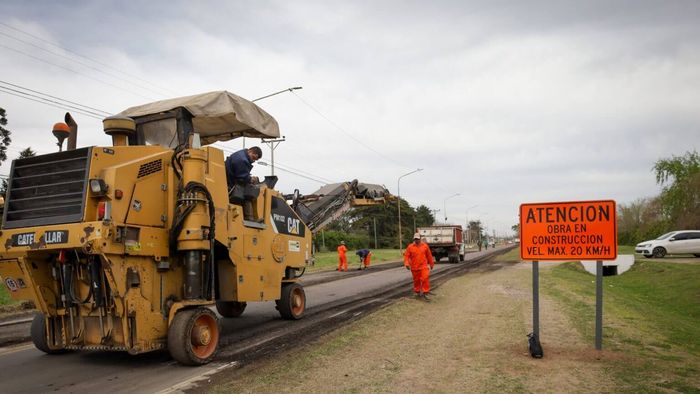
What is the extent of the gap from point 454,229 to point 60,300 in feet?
88.0

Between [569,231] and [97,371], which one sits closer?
[97,371]

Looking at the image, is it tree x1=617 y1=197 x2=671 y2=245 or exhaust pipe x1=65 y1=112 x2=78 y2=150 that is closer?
exhaust pipe x1=65 y1=112 x2=78 y2=150

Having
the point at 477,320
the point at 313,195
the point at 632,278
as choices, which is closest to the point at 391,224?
the point at 632,278

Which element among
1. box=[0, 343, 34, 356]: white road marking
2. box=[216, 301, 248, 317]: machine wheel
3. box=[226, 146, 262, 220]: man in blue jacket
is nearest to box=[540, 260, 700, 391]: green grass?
box=[226, 146, 262, 220]: man in blue jacket

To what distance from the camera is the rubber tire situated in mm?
27422

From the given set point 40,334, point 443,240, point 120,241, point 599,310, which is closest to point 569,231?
point 599,310

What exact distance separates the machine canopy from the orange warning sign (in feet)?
14.3

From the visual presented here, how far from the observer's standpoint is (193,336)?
600 centimetres

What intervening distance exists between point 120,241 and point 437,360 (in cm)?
401

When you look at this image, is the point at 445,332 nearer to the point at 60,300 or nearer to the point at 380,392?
the point at 380,392

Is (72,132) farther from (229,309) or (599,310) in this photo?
(599,310)

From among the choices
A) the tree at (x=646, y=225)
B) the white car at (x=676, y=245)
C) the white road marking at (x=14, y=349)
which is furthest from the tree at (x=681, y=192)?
the white road marking at (x=14, y=349)

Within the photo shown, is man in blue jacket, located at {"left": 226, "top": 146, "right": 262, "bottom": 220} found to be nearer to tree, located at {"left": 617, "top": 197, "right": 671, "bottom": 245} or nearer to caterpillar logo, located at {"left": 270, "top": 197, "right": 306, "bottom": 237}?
caterpillar logo, located at {"left": 270, "top": 197, "right": 306, "bottom": 237}

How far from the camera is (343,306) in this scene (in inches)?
443
